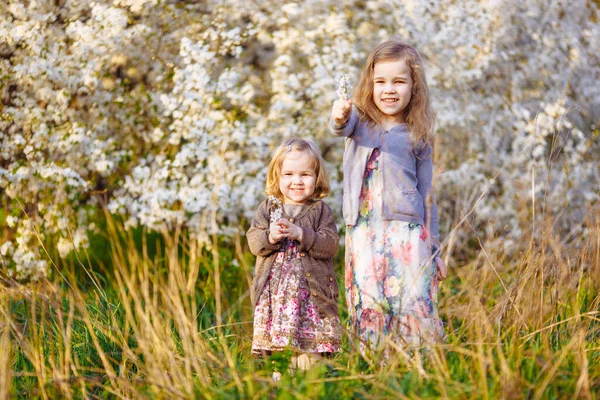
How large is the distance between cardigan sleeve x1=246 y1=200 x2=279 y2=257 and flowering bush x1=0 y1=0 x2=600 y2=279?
809 millimetres

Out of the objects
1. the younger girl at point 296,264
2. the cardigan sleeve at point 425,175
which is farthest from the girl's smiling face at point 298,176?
the cardigan sleeve at point 425,175

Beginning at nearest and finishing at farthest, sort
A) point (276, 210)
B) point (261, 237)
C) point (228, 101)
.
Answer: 1. point (261, 237)
2. point (276, 210)
3. point (228, 101)

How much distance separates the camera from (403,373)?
2.88 metres

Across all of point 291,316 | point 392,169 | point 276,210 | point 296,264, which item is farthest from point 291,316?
point 392,169

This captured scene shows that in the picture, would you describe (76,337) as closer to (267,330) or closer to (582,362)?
(267,330)

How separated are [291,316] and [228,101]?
11.0 feet

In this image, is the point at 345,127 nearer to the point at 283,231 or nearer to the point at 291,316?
the point at 283,231

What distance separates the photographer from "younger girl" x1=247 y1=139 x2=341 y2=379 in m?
3.27

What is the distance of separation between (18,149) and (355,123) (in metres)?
2.54

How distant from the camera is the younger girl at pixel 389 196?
10.9 ft

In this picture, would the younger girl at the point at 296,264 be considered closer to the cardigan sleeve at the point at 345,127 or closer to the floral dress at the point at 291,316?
the floral dress at the point at 291,316

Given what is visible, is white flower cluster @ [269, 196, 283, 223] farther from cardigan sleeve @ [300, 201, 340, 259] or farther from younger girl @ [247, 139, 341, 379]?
cardigan sleeve @ [300, 201, 340, 259]

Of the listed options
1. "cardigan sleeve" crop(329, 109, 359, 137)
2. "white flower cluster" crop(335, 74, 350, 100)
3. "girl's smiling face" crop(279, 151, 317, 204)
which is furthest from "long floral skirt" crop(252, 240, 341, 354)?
"white flower cluster" crop(335, 74, 350, 100)

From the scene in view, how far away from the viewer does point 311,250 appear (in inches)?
131
